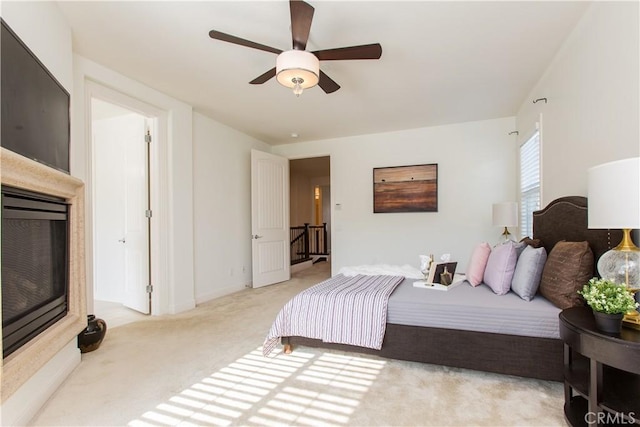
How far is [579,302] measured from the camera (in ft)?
6.55

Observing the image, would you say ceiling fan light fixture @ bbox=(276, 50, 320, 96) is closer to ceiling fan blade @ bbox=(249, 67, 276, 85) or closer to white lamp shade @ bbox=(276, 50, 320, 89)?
white lamp shade @ bbox=(276, 50, 320, 89)

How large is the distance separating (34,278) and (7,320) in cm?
39

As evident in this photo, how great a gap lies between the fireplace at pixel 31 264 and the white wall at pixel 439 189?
3972mm

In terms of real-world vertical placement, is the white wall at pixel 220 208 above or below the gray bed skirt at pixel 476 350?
above

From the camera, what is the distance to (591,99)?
2244 mm

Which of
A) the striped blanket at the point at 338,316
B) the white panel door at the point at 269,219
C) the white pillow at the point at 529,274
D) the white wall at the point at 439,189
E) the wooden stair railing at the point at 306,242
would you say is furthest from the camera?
the wooden stair railing at the point at 306,242

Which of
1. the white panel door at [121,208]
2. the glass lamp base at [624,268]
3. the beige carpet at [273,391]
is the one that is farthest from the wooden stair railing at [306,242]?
the glass lamp base at [624,268]

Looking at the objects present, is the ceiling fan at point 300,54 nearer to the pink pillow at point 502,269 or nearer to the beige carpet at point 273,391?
the pink pillow at point 502,269

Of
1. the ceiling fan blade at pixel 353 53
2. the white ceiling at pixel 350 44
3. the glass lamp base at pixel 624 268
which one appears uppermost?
the white ceiling at pixel 350 44

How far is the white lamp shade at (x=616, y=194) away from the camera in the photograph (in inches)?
52.3

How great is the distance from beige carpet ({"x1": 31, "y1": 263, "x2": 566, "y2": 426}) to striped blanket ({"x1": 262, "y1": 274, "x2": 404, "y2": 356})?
0.62ft

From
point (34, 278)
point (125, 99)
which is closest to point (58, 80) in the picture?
point (125, 99)

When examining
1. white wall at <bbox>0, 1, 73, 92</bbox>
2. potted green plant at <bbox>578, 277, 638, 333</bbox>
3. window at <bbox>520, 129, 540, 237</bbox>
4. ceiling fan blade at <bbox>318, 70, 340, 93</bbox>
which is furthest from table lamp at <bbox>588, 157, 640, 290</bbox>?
white wall at <bbox>0, 1, 73, 92</bbox>

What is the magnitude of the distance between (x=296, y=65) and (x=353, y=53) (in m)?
0.42
